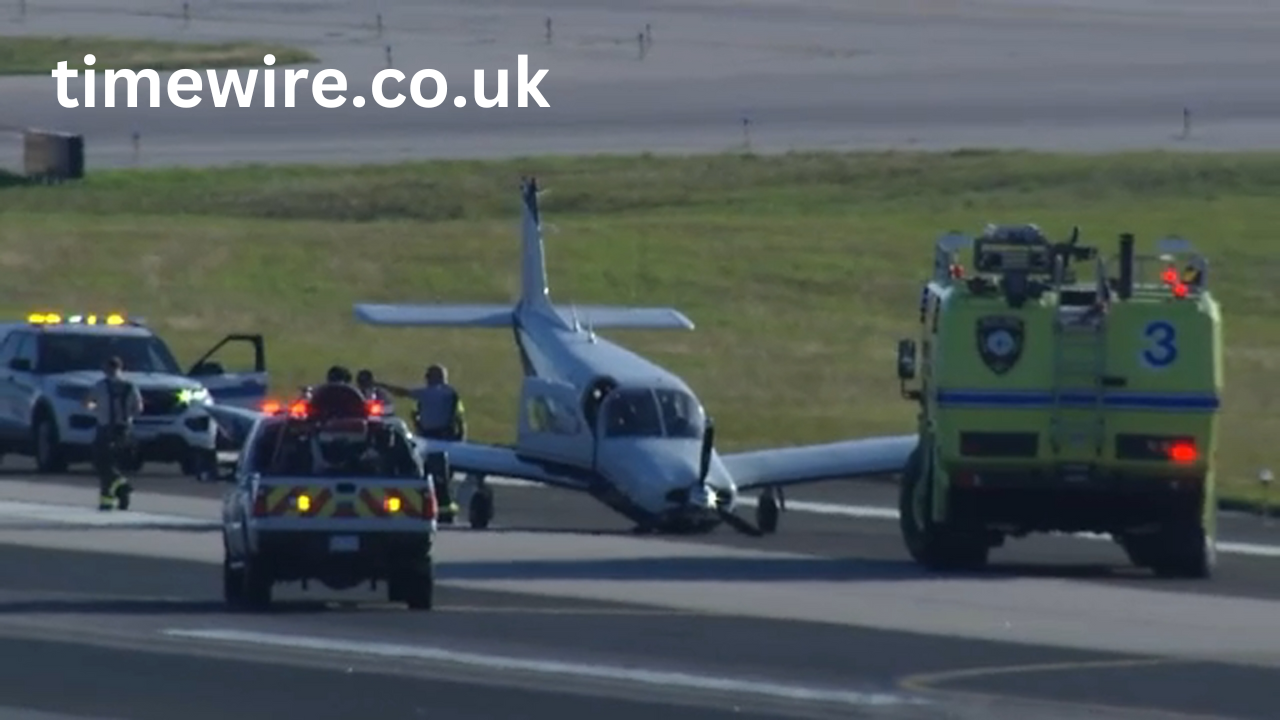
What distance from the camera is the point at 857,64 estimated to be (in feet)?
286

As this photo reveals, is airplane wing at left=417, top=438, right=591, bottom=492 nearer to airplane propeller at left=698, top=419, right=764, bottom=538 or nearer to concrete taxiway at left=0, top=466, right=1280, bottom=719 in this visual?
concrete taxiway at left=0, top=466, right=1280, bottom=719

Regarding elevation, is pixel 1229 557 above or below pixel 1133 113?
below

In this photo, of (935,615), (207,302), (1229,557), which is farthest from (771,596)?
(207,302)

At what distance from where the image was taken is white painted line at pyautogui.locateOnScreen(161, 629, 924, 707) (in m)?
19.1

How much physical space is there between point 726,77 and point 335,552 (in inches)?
2487

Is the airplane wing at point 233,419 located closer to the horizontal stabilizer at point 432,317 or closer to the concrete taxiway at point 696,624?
the horizontal stabilizer at point 432,317

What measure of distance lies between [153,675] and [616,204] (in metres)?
48.9

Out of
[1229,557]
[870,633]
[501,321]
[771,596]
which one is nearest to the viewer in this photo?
[870,633]

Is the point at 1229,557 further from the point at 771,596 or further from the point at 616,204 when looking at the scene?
the point at 616,204

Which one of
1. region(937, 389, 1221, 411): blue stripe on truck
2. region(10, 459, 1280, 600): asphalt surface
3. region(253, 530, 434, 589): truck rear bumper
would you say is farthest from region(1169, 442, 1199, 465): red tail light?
region(253, 530, 434, 589): truck rear bumper

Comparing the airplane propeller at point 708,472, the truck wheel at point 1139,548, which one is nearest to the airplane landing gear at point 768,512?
the airplane propeller at point 708,472

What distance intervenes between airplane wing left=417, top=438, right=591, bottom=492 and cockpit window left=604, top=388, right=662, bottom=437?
1081 mm

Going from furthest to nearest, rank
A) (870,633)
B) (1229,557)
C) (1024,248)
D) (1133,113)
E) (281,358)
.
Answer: (1133,113)
(281,358)
(1229,557)
(1024,248)
(870,633)
